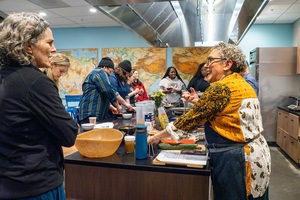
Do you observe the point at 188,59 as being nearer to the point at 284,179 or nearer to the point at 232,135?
the point at 284,179

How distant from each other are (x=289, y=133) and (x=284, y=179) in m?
1.29

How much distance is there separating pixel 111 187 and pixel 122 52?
6.08 meters

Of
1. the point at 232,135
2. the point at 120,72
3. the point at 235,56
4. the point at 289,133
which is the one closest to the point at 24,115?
the point at 232,135

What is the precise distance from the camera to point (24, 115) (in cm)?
101

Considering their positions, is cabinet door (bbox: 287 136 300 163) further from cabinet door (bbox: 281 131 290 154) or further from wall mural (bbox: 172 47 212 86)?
wall mural (bbox: 172 47 212 86)

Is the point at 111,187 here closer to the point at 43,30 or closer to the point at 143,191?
the point at 143,191

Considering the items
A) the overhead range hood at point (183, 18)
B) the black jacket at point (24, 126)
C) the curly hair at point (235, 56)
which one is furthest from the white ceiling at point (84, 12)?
the black jacket at point (24, 126)

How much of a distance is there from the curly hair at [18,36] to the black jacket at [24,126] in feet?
0.15

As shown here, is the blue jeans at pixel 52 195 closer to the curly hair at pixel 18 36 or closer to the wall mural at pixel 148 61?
the curly hair at pixel 18 36

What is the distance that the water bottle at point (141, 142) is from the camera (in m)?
1.52

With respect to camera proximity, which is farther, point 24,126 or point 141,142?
point 141,142

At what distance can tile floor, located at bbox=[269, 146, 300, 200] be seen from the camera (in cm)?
312

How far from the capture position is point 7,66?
3.42 feet

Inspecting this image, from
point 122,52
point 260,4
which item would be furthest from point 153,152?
point 122,52
